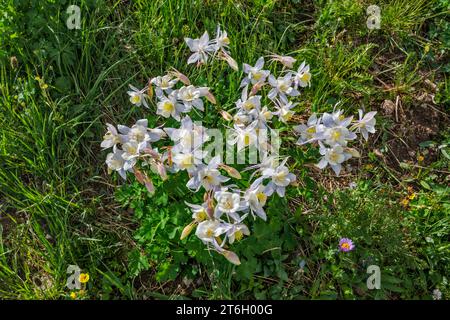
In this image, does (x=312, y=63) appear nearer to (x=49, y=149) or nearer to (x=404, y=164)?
(x=404, y=164)

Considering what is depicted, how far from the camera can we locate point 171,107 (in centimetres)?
219

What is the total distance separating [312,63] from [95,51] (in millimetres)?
1282

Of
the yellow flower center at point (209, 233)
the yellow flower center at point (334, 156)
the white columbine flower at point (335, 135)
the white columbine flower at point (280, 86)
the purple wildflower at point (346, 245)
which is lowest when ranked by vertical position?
the purple wildflower at point (346, 245)

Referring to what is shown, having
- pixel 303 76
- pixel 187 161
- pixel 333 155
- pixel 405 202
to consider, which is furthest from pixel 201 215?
pixel 405 202

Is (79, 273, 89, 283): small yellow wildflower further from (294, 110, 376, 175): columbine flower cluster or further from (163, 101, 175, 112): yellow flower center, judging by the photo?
(294, 110, 376, 175): columbine flower cluster

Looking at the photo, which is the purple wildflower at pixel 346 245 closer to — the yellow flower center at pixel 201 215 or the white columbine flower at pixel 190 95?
the yellow flower center at pixel 201 215

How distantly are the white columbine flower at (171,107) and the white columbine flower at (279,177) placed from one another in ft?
1.64

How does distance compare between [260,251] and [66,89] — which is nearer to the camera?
[260,251]

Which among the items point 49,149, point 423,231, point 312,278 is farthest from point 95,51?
point 423,231

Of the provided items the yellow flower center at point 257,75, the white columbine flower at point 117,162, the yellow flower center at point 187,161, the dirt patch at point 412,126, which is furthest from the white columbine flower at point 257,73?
the dirt patch at point 412,126

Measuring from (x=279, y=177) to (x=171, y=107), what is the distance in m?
0.59

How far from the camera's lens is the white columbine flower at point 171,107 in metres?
2.17

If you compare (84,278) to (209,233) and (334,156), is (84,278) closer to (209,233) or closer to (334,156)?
(209,233)

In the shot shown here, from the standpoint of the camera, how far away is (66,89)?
8.87 feet
